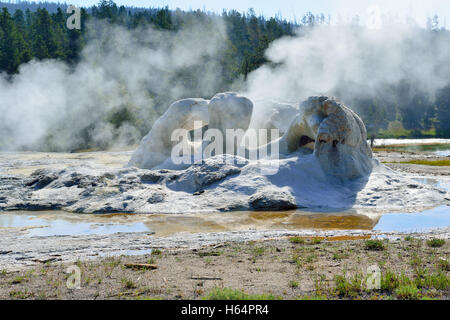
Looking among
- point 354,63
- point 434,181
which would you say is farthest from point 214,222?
point 354,63

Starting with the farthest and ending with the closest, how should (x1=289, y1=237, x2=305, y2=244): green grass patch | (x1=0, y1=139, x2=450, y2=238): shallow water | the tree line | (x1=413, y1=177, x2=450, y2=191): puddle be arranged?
the tree line, (x1=413, y1=177, x2=450, y2=191): puddle, (x1=0, y1=139, x2=450, y2=238): shallow water, (x1=289, y1=237, x2=305, y2=244): green grass patch

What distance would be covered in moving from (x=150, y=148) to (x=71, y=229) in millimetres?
8378

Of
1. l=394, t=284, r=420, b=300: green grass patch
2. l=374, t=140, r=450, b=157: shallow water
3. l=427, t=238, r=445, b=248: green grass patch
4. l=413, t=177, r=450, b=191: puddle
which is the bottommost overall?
l=374, t=140, r=450, b=157: shallow water

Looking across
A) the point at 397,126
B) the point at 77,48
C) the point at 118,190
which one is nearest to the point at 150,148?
the point at 118,190

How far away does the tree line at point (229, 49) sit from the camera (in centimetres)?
4319

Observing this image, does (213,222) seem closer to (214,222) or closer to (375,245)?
(214,222)

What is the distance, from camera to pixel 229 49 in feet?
175

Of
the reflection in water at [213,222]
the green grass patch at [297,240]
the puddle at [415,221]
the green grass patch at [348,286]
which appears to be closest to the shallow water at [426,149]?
the puddle at [415,221]

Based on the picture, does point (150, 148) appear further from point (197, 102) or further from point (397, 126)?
point (397, 126)

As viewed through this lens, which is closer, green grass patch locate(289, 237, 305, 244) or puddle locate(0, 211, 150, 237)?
green grass patch locate(289, 237, 305, 244)

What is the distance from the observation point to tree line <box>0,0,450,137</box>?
43.2 meters

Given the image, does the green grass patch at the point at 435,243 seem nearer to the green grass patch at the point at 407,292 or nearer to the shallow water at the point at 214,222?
the shallow water at the point at 214,222

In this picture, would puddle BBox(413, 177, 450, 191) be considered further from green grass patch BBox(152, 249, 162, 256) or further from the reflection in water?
green grass patch BBox(152, 249, 162, 256)

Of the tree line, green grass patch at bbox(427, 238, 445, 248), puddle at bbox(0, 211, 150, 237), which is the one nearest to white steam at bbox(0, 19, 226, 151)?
the tree line
